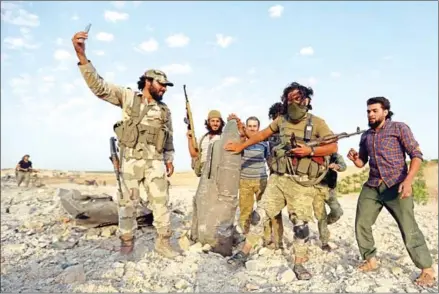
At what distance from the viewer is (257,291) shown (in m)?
3.69

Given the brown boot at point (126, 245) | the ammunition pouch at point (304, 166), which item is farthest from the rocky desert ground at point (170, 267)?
the ammunition pouch at point (304, 166)

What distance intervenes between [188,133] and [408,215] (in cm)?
313

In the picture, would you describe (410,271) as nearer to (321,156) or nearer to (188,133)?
(321,156)

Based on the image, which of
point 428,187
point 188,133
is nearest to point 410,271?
point 188,133

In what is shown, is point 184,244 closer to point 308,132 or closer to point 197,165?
point 197,165

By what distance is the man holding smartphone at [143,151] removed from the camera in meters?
4.68

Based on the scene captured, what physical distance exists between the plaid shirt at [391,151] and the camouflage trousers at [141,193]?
258 centimetres

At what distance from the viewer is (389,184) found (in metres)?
4.13

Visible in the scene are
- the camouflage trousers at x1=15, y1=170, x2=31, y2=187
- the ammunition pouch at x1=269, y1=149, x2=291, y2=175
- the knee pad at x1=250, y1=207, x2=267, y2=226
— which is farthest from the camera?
the camouflage trousers at x1=15, y1=170, x2=31, y2=187

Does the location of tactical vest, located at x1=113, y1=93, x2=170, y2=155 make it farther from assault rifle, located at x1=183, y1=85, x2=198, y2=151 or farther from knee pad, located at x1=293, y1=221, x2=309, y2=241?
knee pad, located at x1=293, y1=221, x2=309, y2=241

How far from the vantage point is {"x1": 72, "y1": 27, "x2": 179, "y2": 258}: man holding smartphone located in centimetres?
468

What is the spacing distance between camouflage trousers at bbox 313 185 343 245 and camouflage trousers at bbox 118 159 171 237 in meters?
1.98

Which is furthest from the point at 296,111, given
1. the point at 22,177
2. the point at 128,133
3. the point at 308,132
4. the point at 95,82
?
the point at 22,177

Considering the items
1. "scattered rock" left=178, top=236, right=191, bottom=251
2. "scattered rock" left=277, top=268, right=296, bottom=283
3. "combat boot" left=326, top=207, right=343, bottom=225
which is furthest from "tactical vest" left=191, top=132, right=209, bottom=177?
"scattered rock" left=277, top=268, right=296, bottom=283
